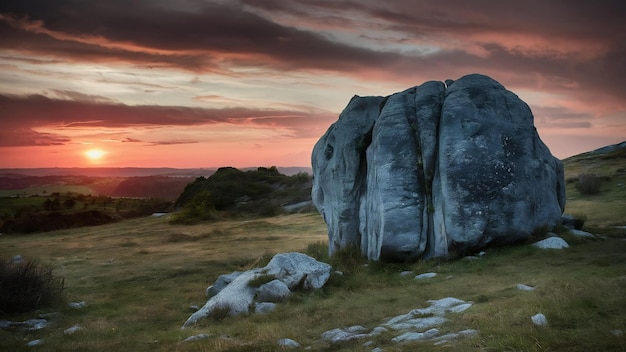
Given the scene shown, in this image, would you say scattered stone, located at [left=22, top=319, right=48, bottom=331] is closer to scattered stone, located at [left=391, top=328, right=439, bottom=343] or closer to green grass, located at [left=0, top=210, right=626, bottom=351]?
green grass, located at [left=0, top=210, right=626, bottom=351]

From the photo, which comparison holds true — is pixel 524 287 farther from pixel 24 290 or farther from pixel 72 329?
pixel 24 290

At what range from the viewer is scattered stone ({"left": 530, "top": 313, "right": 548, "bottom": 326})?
10984mm

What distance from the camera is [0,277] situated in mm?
19781

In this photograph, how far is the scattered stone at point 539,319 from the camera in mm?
10984

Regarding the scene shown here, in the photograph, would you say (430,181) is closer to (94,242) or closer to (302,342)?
(302,342)

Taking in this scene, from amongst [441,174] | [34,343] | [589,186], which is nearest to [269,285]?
[34,343]

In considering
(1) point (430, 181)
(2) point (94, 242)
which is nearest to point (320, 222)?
(2) point (94, 242)

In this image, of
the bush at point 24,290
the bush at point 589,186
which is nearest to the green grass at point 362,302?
the bush at point 24,290

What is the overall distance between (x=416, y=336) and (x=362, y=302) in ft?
19.5

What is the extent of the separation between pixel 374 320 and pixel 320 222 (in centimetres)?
3857

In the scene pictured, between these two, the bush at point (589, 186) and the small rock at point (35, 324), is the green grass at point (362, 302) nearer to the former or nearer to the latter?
the small rock at point (35, 324)

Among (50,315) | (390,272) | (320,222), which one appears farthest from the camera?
(320,222)

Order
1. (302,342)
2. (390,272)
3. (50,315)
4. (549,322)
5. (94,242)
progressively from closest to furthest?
(549,322) → (302,342) → (50,315) → (390,272) → (94,242)

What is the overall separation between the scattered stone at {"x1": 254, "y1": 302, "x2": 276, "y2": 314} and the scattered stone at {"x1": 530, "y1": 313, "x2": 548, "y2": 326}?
931 cm
